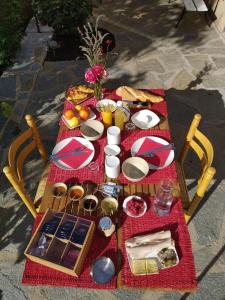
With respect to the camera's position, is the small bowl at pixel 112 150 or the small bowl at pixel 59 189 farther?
the small bowl at pixel 112 150

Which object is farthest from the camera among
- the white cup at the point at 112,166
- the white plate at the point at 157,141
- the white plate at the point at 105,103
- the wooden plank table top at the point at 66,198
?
the white plate at the point at 105,103

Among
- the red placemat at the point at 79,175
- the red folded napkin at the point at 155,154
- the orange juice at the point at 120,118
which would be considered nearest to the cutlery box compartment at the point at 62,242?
Result: the red placemat at the point at 79,175

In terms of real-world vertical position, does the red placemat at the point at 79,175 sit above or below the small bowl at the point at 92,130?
below

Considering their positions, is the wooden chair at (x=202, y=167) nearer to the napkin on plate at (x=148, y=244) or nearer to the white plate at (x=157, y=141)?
the white plate at (x=157, y=141)

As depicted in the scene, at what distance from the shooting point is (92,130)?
335 cm

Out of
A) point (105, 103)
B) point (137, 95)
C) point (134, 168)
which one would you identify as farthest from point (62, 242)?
point (137, 95)

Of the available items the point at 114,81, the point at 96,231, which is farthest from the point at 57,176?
the point at 114,81

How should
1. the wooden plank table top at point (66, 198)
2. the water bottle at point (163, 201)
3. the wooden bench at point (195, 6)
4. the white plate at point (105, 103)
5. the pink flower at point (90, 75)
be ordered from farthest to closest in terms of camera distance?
the wooden bench at point (195, 6), the white plate at point (105, 103), the pink flower at point (90, 75), the wooden plank table top at point (66, 198), the water bottle at point (163, 201)

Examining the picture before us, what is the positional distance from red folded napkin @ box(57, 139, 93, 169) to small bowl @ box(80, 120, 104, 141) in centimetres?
15

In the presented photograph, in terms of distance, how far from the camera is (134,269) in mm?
2283

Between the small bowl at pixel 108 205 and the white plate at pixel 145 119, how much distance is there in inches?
45.5

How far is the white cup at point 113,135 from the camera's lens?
10.3 ft

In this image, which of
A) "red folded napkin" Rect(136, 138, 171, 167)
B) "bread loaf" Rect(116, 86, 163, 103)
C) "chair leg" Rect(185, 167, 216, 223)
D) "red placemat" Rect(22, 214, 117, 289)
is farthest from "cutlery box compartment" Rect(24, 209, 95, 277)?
"bread loaf" Rect(116, 86, 163, 103)

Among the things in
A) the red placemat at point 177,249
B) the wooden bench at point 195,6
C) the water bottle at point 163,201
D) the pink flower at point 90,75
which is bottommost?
the red placemat at point 177,249
